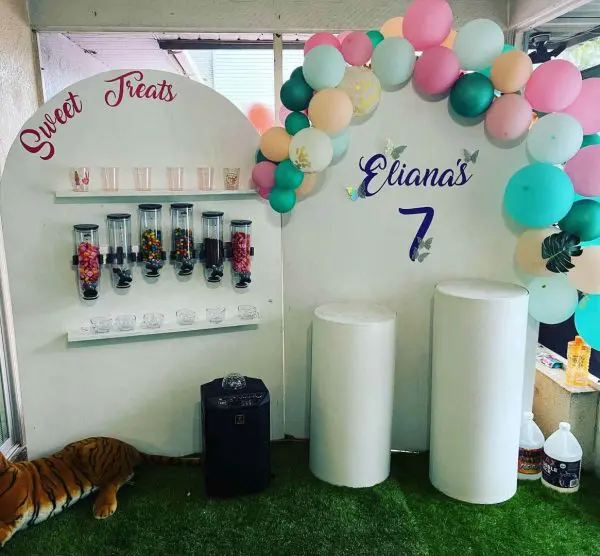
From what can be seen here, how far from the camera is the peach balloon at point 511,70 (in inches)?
97.3

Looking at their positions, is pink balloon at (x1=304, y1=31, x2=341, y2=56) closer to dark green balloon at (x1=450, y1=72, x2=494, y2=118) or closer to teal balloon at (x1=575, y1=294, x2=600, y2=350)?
dark green balloon at (x1=450, y1=72, x2=494, y2=118)

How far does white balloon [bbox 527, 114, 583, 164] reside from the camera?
8.19ft

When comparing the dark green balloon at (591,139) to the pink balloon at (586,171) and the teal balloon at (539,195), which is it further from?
the teal balloon at (539,195)

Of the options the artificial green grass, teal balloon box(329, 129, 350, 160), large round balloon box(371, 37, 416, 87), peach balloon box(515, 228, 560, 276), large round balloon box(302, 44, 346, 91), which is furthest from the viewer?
peach balloon box(515, 228, 560, 276)

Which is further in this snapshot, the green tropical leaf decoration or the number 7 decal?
the number 7 decal

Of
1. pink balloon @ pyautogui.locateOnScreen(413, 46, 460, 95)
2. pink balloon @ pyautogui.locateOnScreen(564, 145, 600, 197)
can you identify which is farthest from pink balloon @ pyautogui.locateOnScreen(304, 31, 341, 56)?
pink balloon @ pyautogui.locateOnScreen(564, 145, 600, 197)

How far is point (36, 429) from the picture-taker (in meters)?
2.76

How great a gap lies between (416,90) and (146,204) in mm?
1418

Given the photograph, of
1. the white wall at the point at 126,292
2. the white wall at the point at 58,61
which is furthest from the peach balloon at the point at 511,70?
the white wall at the point at 58,61

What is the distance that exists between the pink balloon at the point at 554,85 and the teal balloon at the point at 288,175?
3.69ft

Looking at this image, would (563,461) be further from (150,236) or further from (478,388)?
(150,236)

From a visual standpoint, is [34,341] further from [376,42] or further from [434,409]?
[376,42]

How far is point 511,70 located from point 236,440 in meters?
2.06

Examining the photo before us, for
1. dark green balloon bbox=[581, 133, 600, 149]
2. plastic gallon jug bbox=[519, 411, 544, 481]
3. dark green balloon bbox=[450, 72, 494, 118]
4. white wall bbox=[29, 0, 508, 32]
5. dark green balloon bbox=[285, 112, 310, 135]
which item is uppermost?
white wall bbox=[29, 0, 508, 32]
